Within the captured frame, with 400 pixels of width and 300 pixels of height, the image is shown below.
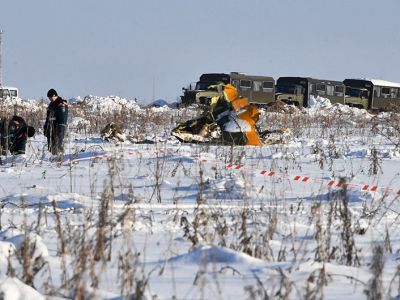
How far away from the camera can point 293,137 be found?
51.8 feet

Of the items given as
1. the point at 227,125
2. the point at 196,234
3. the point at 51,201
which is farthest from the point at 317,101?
the point at 196,234

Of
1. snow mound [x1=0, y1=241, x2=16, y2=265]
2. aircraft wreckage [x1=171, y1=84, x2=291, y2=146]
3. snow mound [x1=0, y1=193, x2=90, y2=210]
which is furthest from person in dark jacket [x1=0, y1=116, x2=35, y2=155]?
snow mound [x1=0, y1=241, x2=16, y2=265]

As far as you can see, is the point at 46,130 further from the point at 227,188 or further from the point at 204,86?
the point at 204,86

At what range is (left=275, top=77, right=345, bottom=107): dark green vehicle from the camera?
34594mm

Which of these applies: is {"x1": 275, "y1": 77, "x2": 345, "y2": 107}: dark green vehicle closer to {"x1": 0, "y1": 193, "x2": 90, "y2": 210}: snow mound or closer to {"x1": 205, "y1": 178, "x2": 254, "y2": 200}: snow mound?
{"x1": 205, "y1": 178, "x2": 254, "y2": 200}: snow mound

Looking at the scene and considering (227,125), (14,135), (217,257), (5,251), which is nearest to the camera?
(5,251)

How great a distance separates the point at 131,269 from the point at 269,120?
61.2 ft

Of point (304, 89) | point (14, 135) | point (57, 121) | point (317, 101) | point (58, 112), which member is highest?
point (304, 89)

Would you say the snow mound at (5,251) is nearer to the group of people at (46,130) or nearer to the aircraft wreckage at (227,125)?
the group of people at (46,130)

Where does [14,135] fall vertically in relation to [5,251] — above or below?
above

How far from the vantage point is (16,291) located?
2803 millimetres

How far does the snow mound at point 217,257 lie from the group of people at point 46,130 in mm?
7452

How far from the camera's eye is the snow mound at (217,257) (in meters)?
3.71

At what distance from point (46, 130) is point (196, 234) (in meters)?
8.01
